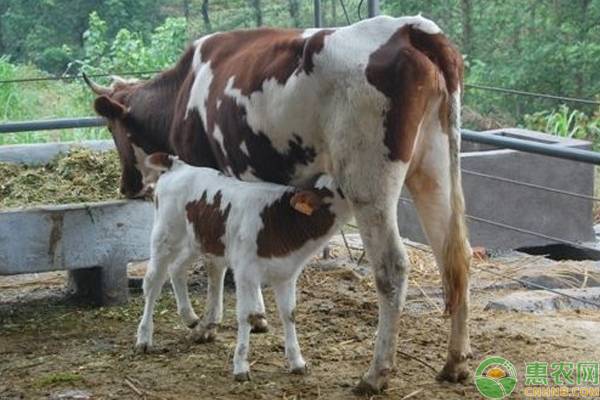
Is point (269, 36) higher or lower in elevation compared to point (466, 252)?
higher

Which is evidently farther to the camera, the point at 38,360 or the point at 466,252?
the point at 38,360

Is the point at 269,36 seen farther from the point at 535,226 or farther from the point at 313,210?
the point at 535,226

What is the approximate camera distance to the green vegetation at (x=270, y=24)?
12.4 meters

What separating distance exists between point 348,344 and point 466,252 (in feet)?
3.34

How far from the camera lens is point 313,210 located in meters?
4.82

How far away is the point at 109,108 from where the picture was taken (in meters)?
6.66

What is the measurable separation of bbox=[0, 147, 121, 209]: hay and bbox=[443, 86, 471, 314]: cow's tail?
2710mm

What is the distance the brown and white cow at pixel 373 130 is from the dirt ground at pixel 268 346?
0.38 metres

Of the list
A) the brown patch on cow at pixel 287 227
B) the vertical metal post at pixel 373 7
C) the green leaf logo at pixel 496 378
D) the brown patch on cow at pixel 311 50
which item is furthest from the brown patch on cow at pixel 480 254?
the brown patch on cow at pixel 311 50

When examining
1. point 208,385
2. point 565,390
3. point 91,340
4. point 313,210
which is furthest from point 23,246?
point 565,390

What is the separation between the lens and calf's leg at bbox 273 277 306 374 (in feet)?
16.9

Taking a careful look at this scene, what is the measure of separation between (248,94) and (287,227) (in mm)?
831

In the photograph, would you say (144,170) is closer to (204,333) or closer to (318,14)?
(204,333)

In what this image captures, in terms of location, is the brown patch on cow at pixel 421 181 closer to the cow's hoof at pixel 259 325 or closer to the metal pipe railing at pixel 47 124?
the cow's hoof at pixel 259 325
